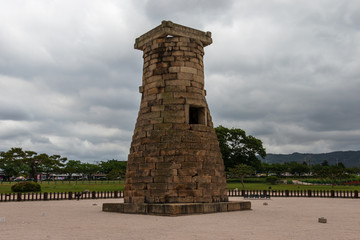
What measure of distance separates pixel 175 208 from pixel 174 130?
3350 millimetres

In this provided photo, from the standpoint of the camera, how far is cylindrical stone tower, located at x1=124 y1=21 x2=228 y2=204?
506 inches

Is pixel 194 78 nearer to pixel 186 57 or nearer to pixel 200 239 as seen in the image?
pixel 186 57

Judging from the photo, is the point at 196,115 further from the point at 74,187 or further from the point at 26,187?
the point at 74,187

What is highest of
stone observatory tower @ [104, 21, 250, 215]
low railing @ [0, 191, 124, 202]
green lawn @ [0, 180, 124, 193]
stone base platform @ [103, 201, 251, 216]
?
stone observatory tower @ [104, 21, 250, 215]

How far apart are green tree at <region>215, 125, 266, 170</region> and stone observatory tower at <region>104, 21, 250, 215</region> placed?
137ft

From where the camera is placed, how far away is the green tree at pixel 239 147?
55.9 meters

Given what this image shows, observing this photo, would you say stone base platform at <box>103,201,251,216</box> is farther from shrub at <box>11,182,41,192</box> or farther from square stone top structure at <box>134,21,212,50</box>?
shrub at <box>11,182,41,192</box>

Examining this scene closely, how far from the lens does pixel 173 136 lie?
13344 mm

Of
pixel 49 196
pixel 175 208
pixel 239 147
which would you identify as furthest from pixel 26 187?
pixel 239 147

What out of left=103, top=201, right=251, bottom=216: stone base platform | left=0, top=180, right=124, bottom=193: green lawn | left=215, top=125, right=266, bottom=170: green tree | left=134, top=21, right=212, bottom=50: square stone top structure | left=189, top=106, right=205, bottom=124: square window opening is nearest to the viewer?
left=103, top=201, right=251, bottom=216: stone base platform

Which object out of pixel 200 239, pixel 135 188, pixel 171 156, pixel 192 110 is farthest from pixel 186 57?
pixel 200 239

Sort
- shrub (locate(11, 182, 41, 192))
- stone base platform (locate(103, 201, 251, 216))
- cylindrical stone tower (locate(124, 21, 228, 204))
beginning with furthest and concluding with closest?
shrub (locate(11, 182, 41, 192))
cylindrical stone tower (locate(124, 21, 228, 204))
stone base platform (locate(103, 201, 251, 216))

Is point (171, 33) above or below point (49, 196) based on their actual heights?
above

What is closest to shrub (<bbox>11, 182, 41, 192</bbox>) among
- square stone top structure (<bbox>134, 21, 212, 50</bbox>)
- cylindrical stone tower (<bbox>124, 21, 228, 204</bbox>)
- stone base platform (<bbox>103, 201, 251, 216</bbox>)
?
stone base platform (<bbox>103, 201, 251, 216</bbox>)
